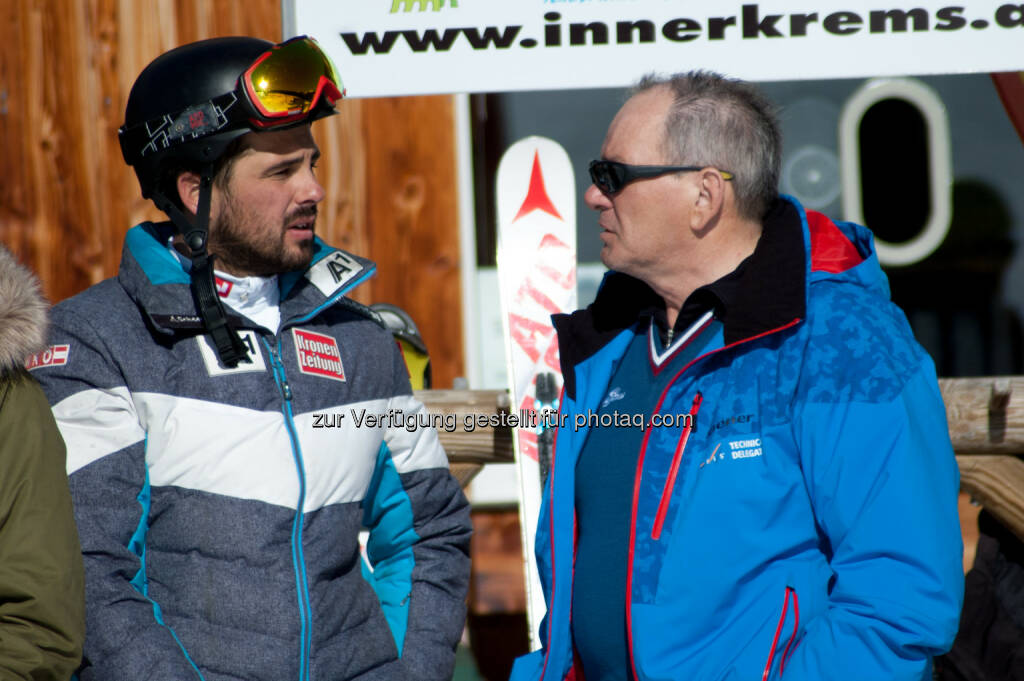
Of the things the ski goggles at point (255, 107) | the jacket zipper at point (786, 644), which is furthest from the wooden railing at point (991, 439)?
the ski goggles at point (255, 107)

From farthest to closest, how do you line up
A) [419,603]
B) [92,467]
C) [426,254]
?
1. [426,254]
2. [419,603]
3. [92,467]

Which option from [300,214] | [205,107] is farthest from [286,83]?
[300,214]

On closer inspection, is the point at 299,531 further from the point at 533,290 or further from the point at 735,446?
the point at 533,290

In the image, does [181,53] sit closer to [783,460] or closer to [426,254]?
[783,460]

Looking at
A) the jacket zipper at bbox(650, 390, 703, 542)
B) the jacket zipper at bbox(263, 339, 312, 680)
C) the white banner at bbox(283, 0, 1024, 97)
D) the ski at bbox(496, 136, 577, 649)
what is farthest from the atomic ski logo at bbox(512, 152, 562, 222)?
the jacket zipper at bbox(650, 390, 703, 542)

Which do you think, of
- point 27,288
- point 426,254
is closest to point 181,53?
point 27,288

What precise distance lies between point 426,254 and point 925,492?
137 inches

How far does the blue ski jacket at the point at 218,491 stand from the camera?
1.86 metres

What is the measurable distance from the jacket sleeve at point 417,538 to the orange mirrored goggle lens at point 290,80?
0.62 metres

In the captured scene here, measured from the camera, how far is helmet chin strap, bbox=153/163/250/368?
6.63ft

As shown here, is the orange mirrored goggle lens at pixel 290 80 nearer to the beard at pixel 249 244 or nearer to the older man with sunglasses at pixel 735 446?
the beard at pixel 249 244

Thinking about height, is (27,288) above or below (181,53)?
below

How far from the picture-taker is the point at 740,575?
5.58 feet

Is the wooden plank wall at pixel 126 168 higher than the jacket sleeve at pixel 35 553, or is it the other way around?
the wooden plank wall at pixel 126 168
